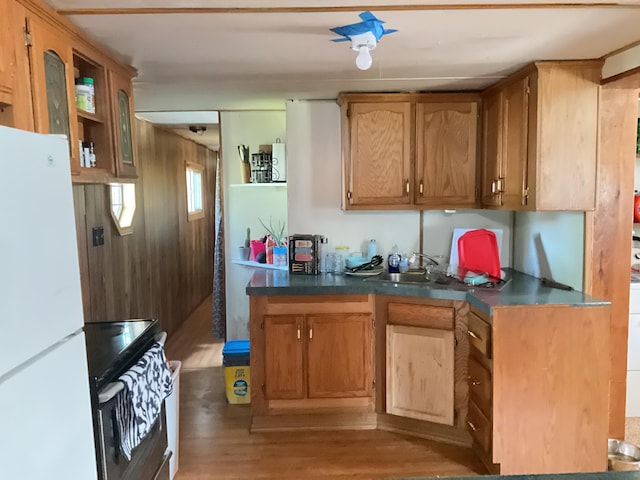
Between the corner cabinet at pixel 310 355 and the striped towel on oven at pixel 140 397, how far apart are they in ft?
2.94

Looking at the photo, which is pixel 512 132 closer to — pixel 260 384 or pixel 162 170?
pixel 260 384

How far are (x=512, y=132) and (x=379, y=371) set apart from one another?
5.33ft

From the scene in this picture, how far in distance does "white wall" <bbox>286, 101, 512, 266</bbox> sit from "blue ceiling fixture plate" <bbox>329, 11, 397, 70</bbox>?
1.59m

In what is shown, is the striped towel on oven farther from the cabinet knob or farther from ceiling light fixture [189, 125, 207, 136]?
ceiling light fixture [189, 125, 207, 136]

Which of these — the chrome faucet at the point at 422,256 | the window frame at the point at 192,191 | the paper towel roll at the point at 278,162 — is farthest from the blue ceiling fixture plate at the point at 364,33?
the window frame at the point at 192,191

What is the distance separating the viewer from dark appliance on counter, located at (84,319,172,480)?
163 centimetres

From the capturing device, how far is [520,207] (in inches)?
107

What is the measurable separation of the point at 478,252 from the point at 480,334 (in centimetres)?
91

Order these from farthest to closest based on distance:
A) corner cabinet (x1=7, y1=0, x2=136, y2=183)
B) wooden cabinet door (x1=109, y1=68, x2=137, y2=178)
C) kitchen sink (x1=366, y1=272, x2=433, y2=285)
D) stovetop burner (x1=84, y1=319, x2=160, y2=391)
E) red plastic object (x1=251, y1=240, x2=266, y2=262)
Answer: red plastic object (x1=251, y1=240, x2=266, y2=262), kitchen sink (x1=366, y1=272, x2=433, y2=285), wooden cabinet door (x1=109, y1=68, x2=137, y2=178), stovetop burner (x1=84, y1=319, x2=160, y2=391), corner cabinet (x1=7, y1=0, x2=136, y2=183)

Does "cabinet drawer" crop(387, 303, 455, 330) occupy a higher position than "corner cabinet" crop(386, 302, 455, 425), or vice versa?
"cabinet drawer" crop(387, 303, 455, 330)

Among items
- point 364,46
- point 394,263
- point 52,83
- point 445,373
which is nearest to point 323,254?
point 394,263

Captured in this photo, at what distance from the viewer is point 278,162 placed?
12.9ft

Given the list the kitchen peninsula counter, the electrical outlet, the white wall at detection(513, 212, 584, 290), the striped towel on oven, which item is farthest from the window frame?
the striped towel on oven

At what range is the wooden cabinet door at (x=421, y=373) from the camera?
111 inches
